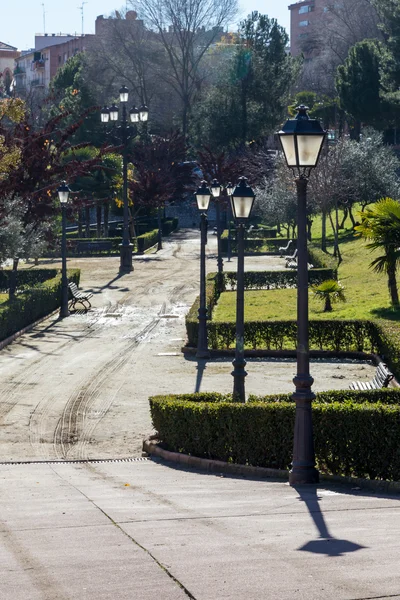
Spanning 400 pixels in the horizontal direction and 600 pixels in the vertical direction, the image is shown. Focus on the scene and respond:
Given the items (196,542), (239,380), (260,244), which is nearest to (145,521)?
(196,542)

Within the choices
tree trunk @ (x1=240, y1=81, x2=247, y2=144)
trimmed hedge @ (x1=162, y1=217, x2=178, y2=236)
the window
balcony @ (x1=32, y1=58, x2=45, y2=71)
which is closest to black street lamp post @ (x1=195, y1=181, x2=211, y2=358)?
trimmed hedge @ (x1=162, y1=217, x2=178, y2=236)

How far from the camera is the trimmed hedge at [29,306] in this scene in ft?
84.2

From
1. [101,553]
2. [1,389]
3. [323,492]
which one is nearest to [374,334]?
[1,389]

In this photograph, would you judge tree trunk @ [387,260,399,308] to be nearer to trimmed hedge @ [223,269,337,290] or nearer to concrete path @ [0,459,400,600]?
trimmed hedge @ [223,269,337,290]

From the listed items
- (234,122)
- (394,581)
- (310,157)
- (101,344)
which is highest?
(234,122)

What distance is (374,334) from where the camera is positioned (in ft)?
75.7

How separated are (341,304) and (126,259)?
572 inches

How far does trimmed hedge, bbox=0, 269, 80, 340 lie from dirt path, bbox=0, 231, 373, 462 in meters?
0.45

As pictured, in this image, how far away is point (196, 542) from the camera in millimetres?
6621

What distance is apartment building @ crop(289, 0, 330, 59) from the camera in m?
123

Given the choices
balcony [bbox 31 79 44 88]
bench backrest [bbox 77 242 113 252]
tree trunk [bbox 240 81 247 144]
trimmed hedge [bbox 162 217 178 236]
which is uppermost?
balcony [bbox 31 79 44 88]

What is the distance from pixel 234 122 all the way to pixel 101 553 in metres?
64.3

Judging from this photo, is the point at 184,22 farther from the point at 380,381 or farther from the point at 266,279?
the point at 380,381

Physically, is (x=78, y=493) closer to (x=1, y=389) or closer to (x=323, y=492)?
(x=323, y=492)
